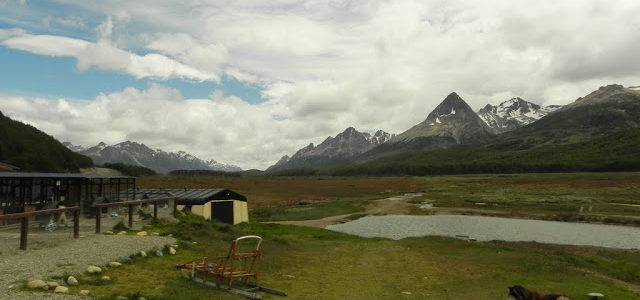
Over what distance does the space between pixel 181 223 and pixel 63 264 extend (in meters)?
16.7

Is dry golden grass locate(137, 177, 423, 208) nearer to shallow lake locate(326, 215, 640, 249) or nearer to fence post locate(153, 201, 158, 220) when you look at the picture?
shallow lake locate(326, 215, 640, 249)

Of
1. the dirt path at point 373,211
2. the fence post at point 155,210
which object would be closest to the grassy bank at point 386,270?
the fence post at point 155,210

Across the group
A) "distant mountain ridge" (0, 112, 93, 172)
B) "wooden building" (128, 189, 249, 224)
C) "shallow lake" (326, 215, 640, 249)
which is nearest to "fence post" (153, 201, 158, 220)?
"wooden building" (128, 189, 249, 224)

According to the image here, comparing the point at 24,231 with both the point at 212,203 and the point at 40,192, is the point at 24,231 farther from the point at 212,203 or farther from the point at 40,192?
the point at 212,203

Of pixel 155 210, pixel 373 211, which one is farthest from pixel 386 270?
pixel 373 211

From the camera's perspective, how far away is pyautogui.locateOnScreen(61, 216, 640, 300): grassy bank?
1866cm

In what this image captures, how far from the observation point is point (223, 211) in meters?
50.9

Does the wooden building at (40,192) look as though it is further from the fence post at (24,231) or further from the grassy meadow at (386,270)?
the fence post at (24,231)

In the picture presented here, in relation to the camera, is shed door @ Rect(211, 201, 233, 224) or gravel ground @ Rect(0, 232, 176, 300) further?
shed door @ Rect(211, 201, 233, 224)

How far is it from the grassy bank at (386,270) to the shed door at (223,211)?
451 inches

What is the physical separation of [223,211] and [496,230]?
106 ft

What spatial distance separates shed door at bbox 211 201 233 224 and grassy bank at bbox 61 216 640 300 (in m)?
11.4

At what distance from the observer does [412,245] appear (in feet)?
125

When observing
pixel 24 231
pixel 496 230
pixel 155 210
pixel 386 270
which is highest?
pixel 155 210
